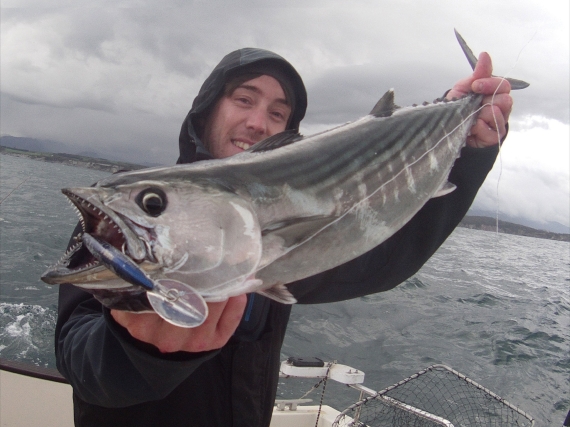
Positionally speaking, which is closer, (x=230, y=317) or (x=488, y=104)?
(x=230, y=317)

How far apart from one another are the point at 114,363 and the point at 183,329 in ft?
1.62

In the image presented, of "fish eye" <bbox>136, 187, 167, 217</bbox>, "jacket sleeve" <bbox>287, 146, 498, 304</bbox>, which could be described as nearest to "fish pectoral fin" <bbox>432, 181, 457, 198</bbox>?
"jacket sleeve" <bbox>287, 146, 498, 304</bbox>

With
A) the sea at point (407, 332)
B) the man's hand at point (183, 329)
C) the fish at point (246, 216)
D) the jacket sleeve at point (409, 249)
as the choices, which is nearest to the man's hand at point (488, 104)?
the jacket sleeve at point (409, 249)

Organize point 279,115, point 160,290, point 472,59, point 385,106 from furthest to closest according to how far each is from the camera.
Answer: point 279,115 → point 472,59 → point 385,106 → point 160,290

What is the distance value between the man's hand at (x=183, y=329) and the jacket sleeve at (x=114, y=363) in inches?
1.8

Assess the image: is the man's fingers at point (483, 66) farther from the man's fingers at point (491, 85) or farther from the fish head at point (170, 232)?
the fish head at point (170, 232)

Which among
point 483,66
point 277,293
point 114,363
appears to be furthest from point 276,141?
point 483,66

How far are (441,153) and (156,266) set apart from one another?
2.21m

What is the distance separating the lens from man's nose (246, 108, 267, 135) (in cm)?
354

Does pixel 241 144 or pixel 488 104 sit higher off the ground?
pixel 488 104

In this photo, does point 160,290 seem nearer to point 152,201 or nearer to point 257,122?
point 152,201

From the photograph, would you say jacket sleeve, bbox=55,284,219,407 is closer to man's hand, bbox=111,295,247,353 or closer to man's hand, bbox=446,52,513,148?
man's hand, bbox=111,295,247,353

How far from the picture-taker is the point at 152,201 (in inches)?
68.0

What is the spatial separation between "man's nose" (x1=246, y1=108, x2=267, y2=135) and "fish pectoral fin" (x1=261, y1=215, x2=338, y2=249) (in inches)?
65.0
